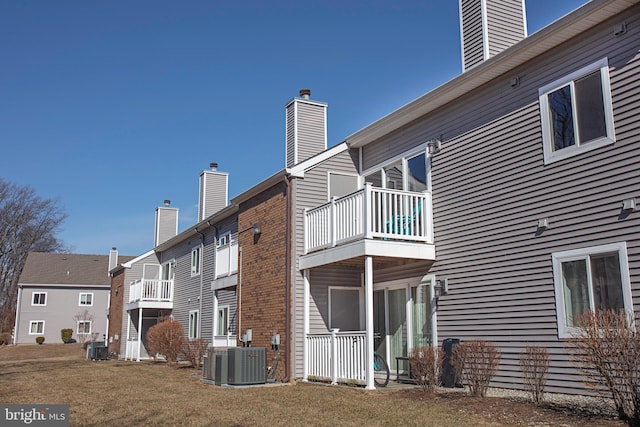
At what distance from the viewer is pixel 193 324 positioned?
26.8 m

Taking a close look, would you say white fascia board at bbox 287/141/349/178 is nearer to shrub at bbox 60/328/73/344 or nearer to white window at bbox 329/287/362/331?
white window at bbox 329/287/362/331

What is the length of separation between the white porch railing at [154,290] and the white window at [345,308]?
54.4 ft

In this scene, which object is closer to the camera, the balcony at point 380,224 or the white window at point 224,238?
the balcony at point 380,224

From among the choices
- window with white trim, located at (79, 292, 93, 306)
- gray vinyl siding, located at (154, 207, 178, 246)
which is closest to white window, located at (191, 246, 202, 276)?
gray vinyl siding, located at (154, 207, 178, 246)

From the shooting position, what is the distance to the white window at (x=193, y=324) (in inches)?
1041

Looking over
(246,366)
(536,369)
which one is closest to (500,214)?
(536,369)

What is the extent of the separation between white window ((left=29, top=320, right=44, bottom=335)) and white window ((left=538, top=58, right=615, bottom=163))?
47.9 metres

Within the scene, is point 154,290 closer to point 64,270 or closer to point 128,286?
point 128,286

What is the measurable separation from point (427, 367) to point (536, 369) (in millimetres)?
2085

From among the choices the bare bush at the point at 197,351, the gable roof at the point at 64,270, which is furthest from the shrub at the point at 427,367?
the gable roof at the point at 64,270

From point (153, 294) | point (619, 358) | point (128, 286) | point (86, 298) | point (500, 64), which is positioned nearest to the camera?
point (619, 358)

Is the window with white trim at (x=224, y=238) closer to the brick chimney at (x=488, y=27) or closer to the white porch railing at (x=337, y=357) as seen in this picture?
the white porch railing at (x=337, y=357)

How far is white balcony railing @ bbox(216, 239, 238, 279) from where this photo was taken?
19.7 metres

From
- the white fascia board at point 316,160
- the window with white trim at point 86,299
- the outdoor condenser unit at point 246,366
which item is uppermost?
the white fascia board at point 316,160
